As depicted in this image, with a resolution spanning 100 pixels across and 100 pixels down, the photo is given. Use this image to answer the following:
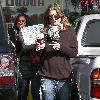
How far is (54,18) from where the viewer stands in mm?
4984

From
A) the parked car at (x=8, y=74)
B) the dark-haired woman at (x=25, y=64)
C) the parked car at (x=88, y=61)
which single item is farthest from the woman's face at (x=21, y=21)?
the parked car at (x=8, y=74)

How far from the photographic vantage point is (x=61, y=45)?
15.9 feet

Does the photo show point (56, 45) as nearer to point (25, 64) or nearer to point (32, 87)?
point (32, 87)

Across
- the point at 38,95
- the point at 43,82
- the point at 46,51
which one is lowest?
the point at 38,95

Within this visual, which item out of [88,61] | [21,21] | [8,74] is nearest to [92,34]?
[21,21]

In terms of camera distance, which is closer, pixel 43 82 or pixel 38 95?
pixel 43 82


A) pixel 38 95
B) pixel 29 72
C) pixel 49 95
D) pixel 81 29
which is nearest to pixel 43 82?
pixel 49 95

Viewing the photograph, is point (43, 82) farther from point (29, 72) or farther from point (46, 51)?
point (29, 72)

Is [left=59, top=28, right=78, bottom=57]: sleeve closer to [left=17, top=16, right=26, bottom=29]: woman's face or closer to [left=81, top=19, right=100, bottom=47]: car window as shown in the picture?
[left=81, top=19, right=100, bottom=47]: car window

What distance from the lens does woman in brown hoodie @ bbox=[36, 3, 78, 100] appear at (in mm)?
4848

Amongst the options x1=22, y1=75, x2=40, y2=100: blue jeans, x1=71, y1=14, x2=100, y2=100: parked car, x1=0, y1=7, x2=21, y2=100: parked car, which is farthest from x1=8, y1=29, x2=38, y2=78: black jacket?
x1=0, y1=7, x2=21, y2=100: parked car

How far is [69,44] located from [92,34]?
1787mm

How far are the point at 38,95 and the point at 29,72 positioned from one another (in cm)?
60

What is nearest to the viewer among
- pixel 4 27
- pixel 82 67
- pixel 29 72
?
pixel 82 67
